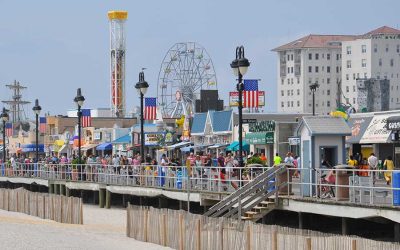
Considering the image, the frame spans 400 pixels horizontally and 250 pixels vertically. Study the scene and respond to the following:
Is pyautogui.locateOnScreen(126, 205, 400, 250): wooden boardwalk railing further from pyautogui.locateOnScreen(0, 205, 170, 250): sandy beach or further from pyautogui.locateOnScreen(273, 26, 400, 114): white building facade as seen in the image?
pyautogui.locateOnScreen(273, 26, 400, 114): white building facade

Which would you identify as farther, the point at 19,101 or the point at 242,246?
the point at 19,101

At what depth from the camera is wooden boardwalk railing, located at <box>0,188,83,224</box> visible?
132 ft

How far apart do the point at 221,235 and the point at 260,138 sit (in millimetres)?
32932

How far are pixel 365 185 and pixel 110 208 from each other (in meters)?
24.4

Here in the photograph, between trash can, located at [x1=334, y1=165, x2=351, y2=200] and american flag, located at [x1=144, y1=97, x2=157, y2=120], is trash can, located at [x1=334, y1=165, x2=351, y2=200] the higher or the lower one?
the lower one

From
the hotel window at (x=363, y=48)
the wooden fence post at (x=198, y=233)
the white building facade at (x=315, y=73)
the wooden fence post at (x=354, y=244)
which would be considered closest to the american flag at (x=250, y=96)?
the wooden fence post at (x=198, y=233)

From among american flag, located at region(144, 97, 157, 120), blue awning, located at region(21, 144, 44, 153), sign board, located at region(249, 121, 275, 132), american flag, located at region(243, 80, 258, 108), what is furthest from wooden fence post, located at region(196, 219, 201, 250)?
blue awning, located at region(21, 144, 44, 153)

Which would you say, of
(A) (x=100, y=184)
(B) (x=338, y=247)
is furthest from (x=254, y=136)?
(B) (x=338, y=247)

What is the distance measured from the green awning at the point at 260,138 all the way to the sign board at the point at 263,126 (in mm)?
329

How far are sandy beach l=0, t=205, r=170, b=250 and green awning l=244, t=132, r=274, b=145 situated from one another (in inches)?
526

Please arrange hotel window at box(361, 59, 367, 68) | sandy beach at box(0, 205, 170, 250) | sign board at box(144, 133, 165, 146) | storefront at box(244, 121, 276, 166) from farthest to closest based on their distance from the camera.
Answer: hotel window at box(361, 59, 367, 68)
sign board at box(144, 133, 165, 146)
storefront at box(244, 121, 276, 166)
sandy beach at box(0, 205, 170, 250)

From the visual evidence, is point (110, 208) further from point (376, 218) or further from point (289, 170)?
point (376, 218)

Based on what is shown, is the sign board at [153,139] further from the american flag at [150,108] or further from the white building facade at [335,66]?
the white building facade at [335,66]

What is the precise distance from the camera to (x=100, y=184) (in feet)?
157
